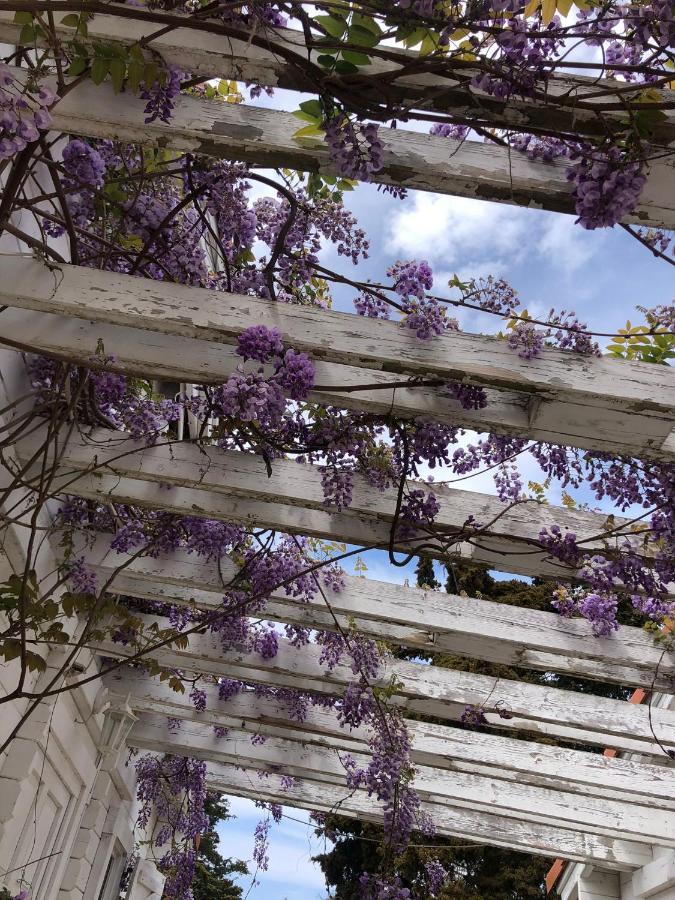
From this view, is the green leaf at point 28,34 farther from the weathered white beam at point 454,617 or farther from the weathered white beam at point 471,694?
the weathered white beam at point 471,694

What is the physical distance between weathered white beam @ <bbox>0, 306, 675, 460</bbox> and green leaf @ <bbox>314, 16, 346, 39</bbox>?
3.27 ft

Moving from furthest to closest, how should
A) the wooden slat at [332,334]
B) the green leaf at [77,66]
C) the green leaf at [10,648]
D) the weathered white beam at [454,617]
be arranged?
the weathered white beam at [454,617], the green leaf at [10,648], the wooden slat at [332,334], the green leaf at [77,66]

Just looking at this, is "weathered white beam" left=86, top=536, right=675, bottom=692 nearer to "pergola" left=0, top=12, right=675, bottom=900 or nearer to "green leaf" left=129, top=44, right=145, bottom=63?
"pergola" left=0, top=12, right=675, bottom=900

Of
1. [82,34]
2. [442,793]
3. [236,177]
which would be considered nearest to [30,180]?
[236,177]

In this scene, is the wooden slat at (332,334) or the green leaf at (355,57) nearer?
the green leaf at (355,57)

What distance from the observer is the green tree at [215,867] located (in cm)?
1430

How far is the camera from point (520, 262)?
2863 mm

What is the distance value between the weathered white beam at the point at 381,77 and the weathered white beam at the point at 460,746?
433 cm

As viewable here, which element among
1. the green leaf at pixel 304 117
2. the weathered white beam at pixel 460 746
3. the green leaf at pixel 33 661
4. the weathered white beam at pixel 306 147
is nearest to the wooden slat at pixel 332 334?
the weathered white beam at pixel 306 147

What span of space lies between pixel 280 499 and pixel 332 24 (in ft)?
5.68

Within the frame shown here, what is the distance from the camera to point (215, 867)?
52.4 feet

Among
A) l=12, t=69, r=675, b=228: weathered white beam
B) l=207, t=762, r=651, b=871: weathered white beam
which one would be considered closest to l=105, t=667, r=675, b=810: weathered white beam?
l=207, t=762, r=651, b=871: weathered white beam

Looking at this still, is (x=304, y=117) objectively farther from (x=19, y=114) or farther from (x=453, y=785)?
(x=453, y=785)

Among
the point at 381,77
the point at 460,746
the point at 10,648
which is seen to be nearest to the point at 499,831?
the point at 460,746
